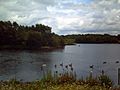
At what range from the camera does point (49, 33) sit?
Result: 132 meters

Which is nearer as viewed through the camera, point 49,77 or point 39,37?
point 49,77

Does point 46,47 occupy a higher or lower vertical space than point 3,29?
lower

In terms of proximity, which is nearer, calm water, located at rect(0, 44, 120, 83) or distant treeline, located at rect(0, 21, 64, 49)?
calm water, located at rect(0, 44, 120, 83)

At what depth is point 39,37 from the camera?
116625 mm

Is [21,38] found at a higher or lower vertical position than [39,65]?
higher

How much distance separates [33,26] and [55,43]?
20871mm

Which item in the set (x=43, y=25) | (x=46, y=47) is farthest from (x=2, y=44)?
(x=43, y=25)

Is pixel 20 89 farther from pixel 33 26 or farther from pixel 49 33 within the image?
pixel 33 26

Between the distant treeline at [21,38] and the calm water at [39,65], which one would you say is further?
the distant treeline at [21,38]

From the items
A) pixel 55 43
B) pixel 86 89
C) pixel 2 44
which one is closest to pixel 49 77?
pixel 86 89

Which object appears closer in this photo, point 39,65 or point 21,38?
point 39,65

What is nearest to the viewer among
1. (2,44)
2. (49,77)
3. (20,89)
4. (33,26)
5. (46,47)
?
(20,89)

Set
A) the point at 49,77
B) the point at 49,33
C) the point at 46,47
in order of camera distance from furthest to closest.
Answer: the point at 49,33 < the point at 46,47 < the point at 49,77

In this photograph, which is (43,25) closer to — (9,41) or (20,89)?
(9,41)
